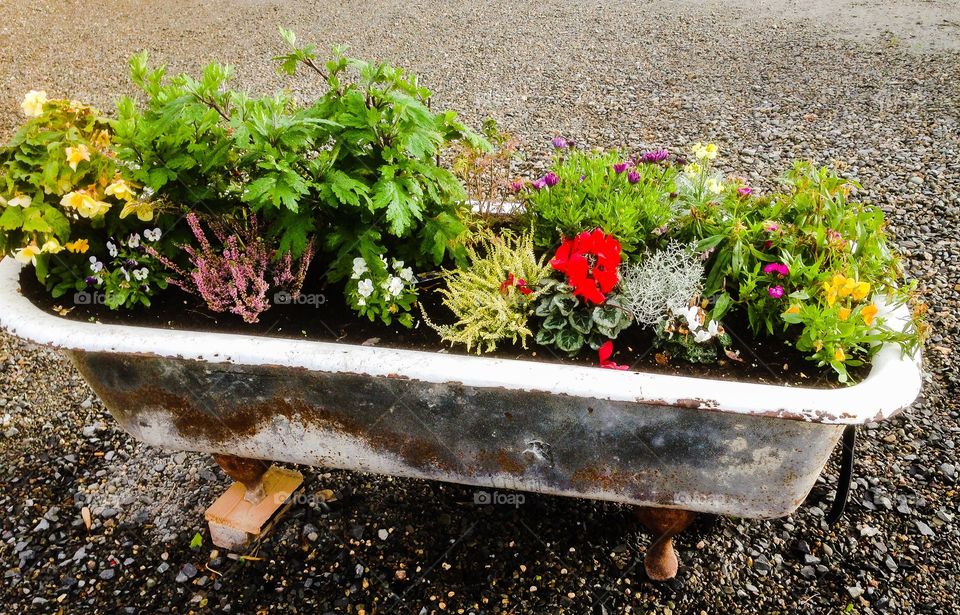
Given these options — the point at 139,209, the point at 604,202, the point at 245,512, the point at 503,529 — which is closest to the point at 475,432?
the point at 503,529

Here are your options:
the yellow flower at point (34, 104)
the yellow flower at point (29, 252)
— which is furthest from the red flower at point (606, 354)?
the yellow flower at point (34, 104)

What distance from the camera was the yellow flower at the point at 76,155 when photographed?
1.63m

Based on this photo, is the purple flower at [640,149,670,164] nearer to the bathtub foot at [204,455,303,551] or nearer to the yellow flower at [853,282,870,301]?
the yellow flower at [853,282,870,301]

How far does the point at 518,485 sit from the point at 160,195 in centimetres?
123

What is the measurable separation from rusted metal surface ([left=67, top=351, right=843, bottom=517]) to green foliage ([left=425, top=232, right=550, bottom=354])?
0.67 ft

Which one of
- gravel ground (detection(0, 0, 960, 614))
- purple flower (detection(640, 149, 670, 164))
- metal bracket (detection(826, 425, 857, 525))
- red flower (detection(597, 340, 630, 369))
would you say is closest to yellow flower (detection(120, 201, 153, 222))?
gravel ground (detection(0, 0, 960, 614))

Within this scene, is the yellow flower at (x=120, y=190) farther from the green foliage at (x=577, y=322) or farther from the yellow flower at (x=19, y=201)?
the green foliage at (x=577, y=322)

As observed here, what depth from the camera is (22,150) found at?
1.69 m

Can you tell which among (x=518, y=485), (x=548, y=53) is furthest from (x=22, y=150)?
(x=548, y=53)

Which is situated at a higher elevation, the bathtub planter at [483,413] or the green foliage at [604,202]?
the green foliage at [604,202]

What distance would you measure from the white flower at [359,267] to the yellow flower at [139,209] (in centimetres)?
54

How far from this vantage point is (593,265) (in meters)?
1.69

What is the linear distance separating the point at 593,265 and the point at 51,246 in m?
1.36

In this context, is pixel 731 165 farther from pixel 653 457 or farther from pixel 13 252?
pixel 13 252
